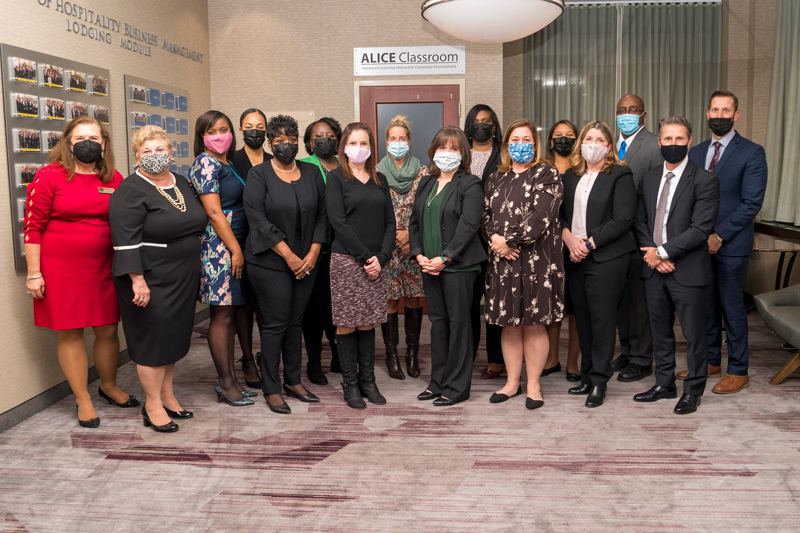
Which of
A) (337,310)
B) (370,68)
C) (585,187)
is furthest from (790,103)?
(337,310)

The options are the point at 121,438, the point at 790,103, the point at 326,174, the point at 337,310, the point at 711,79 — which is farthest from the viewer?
the point at 711,79

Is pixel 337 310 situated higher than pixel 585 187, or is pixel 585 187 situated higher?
pixel 585 187

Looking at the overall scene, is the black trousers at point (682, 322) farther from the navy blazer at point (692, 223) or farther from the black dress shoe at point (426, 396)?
the black dress shoe at point (426, 396)

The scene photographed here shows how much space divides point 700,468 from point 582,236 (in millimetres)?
1415

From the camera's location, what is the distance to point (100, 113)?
4.50 meters

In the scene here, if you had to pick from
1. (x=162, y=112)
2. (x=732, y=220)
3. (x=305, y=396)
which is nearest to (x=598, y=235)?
(x=732, y=220)

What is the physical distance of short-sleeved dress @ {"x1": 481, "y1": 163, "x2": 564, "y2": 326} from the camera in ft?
11.8

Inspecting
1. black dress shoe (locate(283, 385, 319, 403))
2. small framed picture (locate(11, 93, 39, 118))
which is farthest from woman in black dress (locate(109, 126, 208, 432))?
small framed picture (locate(11, 93, 39, 118))

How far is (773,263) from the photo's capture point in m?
6.44

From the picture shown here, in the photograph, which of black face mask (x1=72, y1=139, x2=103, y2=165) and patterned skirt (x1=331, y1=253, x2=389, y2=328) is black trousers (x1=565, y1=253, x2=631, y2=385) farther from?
black face mask (x1=72, y1=139, x2=103, y2=165)

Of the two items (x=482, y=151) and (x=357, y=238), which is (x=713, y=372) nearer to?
(x=482, y=151)

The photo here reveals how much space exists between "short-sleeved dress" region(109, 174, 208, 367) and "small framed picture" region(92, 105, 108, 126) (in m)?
1.38

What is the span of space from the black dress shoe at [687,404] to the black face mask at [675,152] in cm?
135

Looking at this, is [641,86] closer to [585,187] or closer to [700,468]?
[585,187]
